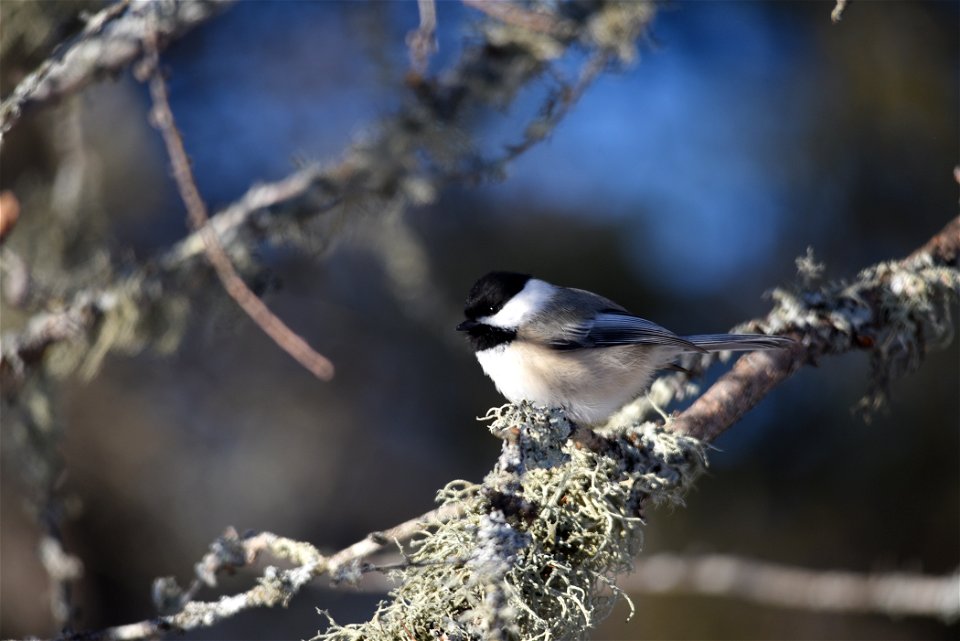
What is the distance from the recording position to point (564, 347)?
293 centimetres

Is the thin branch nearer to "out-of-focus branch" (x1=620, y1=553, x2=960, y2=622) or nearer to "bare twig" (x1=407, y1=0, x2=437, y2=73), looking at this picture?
"out-of-focus branch" (x1=620, y1=553, x2=960, y2=622)

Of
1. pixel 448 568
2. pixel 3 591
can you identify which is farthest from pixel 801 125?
pixel 3 591

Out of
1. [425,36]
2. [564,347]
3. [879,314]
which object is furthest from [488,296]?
[879,314]

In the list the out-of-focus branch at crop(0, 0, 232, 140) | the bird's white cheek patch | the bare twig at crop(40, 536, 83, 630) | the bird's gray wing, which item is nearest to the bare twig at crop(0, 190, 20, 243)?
the out-of-focus branch at crop(0, 0, 232, 140)

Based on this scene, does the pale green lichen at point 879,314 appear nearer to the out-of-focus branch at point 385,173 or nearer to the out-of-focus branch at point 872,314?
the out-of-focus branch at point 872,314

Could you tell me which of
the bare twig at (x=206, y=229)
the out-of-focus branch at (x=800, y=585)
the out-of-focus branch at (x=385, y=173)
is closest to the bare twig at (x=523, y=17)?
the out-of-focus branch at (x=385, y=173)

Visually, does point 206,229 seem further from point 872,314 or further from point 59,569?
point 872,314

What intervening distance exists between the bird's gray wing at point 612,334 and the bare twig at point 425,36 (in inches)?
40.6

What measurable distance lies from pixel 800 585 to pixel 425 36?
223 cm

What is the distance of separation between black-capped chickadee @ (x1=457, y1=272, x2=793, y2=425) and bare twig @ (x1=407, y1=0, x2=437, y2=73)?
31.6 inches

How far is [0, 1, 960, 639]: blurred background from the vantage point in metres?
4.01

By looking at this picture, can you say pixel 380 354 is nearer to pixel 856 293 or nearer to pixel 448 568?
A: pixel 856 293

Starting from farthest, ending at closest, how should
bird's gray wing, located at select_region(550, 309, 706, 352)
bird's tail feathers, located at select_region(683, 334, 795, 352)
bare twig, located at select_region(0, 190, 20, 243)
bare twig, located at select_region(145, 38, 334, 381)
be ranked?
bird's gray wing, located at select_region(550, 309, 706, 352), bird's tail feathers, located at select_region(683, 334, 795, 352), bare twig, located at select_region(0, 190, 20, 243), bare twig, located at select_region(145, 38, 334, 381)

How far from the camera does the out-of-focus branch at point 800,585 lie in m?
2.63
